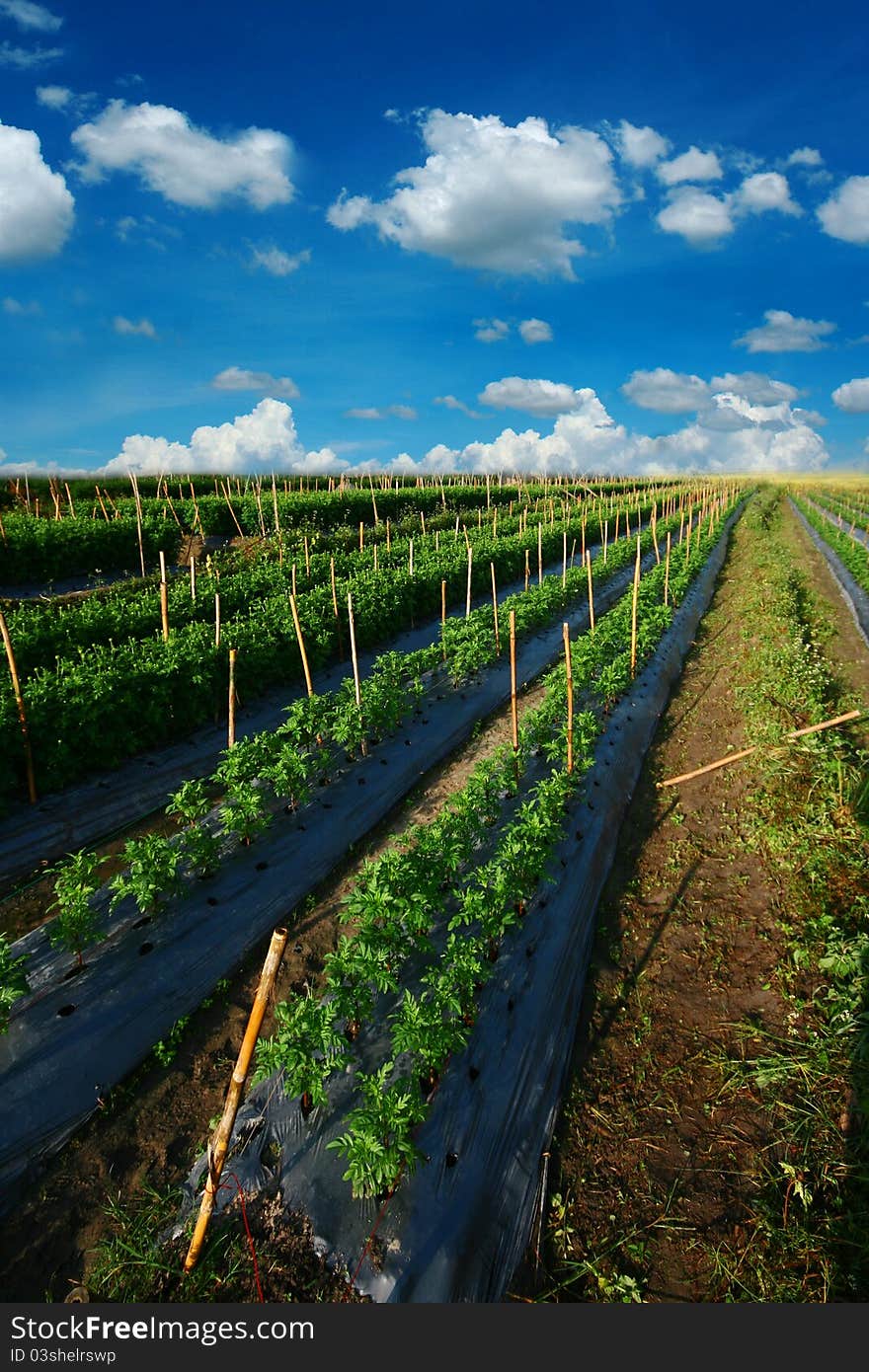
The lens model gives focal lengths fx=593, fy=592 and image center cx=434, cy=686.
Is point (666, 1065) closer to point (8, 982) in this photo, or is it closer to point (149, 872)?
point (149, 872)

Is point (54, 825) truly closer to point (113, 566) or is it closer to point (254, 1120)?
point (254, 1120)

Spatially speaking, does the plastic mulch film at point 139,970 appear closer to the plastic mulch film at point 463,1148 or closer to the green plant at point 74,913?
the green plant at point 74,913

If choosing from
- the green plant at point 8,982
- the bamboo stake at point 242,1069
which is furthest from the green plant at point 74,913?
the bamboo stake at point 242,1069

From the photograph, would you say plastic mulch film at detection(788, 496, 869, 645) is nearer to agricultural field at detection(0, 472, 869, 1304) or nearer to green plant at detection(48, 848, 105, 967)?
agricultural field at detection(0, 472, 869, 1304)

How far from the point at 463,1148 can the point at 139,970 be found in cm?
295

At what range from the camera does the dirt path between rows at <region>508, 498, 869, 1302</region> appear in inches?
130

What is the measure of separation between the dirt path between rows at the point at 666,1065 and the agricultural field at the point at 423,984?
0.9 inches

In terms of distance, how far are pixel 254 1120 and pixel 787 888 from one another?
533 cm

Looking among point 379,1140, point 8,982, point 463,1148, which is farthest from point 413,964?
point 8,982

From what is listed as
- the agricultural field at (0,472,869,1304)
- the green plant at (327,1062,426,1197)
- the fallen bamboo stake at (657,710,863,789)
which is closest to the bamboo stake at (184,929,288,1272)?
the agricultural field at (0,472,869,1304)

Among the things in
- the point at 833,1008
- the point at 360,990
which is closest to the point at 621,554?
the point at 833,1008

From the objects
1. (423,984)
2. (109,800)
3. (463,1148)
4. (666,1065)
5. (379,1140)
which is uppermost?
(109,800)

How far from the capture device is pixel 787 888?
6.08 meters

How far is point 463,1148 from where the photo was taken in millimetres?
3576
